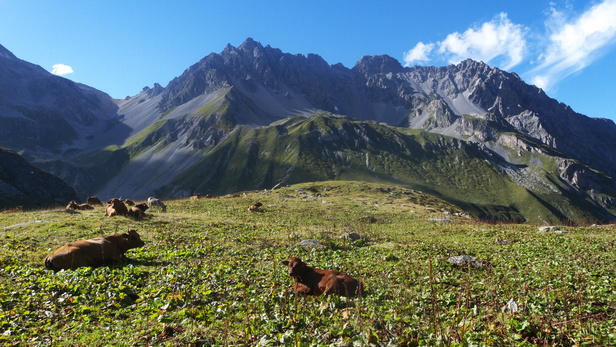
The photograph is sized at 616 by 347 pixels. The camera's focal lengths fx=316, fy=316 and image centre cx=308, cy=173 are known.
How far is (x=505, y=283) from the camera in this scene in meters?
11.9

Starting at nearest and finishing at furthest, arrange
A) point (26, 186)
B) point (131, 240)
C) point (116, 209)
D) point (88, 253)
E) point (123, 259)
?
point (88, 253) < point (123, 259) < point (131, 240) < point (116, 209) < point (26, 186)

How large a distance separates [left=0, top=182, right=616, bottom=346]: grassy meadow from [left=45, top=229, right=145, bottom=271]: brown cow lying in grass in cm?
71

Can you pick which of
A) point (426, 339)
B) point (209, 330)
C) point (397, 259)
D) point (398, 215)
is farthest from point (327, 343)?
point (398, 215)

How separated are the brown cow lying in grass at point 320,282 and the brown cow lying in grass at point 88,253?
929cm

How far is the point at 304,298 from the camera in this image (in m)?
11.0

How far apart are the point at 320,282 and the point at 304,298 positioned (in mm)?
1153

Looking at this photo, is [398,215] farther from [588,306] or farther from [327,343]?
[327,343]

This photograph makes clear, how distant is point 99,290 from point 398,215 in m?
37.7

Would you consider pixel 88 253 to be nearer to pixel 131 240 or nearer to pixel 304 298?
pixel 131 240

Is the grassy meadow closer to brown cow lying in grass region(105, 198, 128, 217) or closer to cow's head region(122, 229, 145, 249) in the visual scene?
cow's head region(122, 229, 145, 249)

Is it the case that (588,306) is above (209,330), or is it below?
above

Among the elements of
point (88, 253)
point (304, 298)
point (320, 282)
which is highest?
point (320, 282)

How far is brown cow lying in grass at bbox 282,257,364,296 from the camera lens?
11.3 metres

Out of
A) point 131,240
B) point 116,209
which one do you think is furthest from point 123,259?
point 116,209
